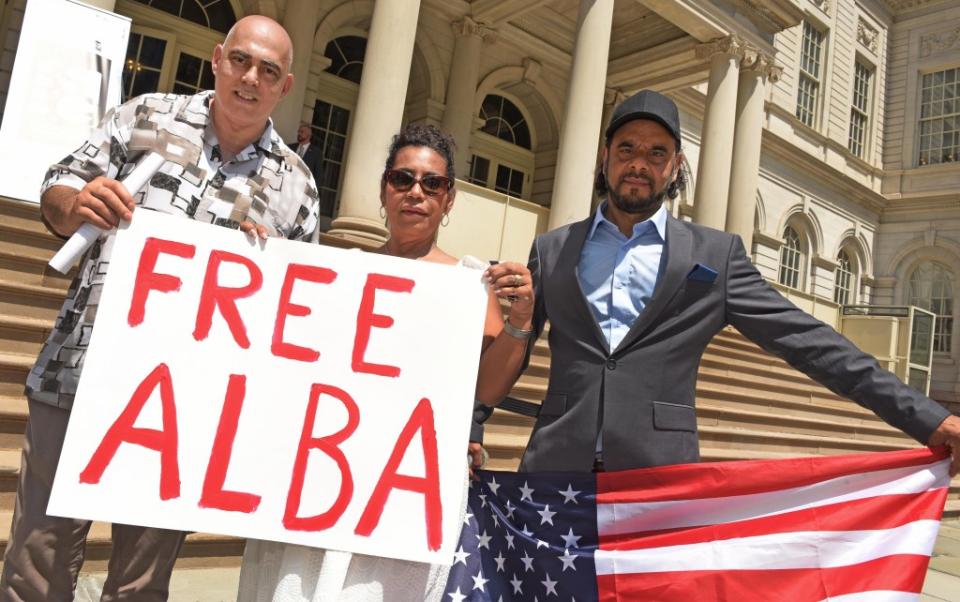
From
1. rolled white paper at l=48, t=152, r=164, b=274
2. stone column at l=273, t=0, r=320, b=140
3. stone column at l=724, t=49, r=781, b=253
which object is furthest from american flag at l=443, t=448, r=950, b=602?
stone column at l=724, t=49, r=781, b=253

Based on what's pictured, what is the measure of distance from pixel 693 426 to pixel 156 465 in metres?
1.58

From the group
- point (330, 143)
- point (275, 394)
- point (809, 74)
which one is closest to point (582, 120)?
point (330, 143)

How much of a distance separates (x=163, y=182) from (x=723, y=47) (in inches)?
498

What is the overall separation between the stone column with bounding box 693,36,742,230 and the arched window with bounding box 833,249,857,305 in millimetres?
12805

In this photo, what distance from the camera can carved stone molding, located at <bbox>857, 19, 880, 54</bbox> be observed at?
23094 millimetres

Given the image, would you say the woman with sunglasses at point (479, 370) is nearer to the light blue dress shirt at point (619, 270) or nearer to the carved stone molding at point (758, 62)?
the light blue dress shirt at point (619, 270)

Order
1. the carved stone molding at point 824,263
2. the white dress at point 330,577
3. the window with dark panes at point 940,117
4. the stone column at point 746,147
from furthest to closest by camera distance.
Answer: the window with dark panes at point 940,117, the carved stone molding at point 824,263, the stone column at point 746,147, the white dress at point 330,577

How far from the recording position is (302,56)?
10.5 m

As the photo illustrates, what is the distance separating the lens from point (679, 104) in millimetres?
16547

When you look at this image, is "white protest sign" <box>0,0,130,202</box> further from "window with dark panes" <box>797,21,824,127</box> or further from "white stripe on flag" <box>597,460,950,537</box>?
"window with dark panes" <box>797,21,824,127</box>

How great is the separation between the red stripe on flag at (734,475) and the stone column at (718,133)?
10.7 metres

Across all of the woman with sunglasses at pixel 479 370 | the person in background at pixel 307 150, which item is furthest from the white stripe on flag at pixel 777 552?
the person in background at pixel 307 150

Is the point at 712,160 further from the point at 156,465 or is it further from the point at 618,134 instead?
the point at 156,465

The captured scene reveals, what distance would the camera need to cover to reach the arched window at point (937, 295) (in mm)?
22000
